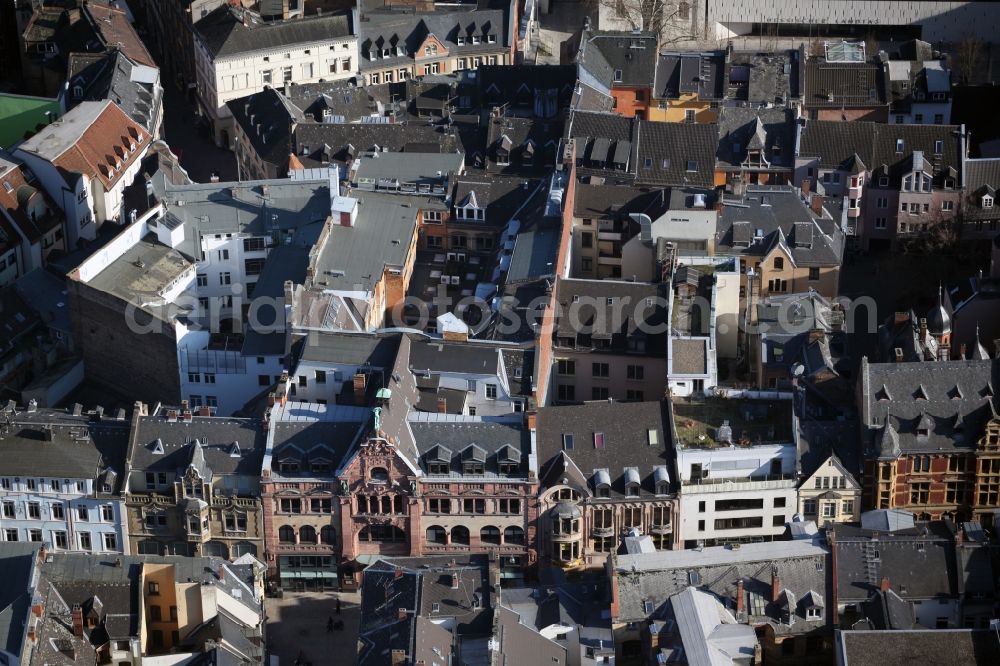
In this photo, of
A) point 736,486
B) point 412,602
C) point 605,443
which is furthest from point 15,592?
point 736,486

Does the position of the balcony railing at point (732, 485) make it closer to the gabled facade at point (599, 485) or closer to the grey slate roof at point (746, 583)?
the gabled facade at point (599, 485)

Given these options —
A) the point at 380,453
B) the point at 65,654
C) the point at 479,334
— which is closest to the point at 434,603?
the point at 380,453

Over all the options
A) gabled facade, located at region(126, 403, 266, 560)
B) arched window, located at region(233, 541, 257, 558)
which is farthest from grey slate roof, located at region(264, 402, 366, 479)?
arched window, located at region(233, 541, 257, 558)

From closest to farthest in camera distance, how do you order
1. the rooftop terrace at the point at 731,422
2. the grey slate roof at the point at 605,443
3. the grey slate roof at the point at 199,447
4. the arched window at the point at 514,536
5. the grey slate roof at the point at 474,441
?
the grey slate roof at the point at 474,441 → the grey slate roof at the point at 605,443 → the arched window at the point at 514,536 → the grey slate roof at the point at 199,447 → the rooftop terrace at the point at 731,422

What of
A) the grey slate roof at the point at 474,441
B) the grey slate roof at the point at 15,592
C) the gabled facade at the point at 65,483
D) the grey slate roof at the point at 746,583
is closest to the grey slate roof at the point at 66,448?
the gabled facade at the point at 65,483

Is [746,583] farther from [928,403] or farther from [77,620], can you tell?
[77,620]

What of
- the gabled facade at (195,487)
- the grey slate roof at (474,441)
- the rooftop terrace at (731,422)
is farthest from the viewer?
the rooftop terrace at (731,422)

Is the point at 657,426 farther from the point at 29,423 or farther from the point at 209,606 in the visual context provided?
the point at 29,423
